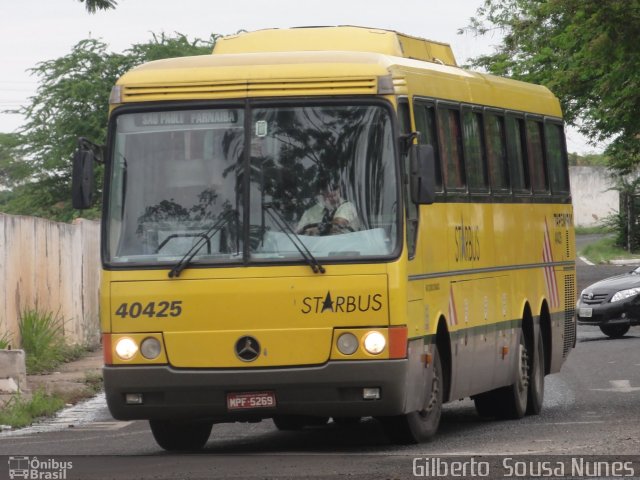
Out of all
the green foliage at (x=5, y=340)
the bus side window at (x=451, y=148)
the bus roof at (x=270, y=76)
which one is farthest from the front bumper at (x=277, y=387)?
the green foliage at (x=5, y=340)

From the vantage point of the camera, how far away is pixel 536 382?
56.5 ft

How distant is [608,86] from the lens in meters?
31.9

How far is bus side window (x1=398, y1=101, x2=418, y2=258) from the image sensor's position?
12.7 meters

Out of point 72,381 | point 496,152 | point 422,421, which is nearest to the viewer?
point 422,421

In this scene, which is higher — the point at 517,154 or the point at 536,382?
the point at 517,154

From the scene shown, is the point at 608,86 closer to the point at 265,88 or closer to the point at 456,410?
the point at 456,410

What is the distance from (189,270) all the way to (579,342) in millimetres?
18155

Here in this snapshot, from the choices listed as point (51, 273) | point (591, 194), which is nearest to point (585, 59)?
point (51, 273)

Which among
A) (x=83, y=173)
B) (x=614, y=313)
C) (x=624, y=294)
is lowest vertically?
(x=614, y=313)

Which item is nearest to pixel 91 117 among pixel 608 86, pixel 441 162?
pixel 608 86

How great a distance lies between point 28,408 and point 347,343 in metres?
6.50

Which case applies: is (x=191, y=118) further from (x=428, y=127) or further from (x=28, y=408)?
(x=28, y=408)

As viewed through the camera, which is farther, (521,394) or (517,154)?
(517,154)

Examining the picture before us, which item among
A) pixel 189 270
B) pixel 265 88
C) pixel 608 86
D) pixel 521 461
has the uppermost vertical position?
pixel 608 86
